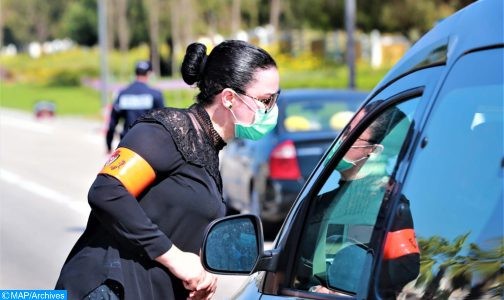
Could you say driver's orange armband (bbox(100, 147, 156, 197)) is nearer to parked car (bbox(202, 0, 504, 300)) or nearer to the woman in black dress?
the woman in black dress

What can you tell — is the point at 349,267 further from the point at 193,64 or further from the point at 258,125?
the point at 193,64

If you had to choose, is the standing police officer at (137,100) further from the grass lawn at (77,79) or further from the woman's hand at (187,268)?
the grass lawn at (77,79)

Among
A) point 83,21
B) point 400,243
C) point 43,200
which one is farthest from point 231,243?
point 83,21

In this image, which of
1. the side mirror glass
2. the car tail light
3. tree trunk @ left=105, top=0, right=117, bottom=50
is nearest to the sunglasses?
the side mirror glass

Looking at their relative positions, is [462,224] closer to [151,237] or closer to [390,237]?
[390,237]

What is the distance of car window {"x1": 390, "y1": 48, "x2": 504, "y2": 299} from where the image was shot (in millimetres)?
2306

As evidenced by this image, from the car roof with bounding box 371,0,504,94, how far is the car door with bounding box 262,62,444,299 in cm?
4

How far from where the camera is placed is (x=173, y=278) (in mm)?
A: 3584

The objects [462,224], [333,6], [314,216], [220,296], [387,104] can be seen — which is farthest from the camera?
[333,6]

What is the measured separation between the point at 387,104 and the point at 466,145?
0.40m

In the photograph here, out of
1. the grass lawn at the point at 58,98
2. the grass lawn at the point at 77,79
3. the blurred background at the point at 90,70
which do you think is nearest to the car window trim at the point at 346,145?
the blurred background at the point at 90,70

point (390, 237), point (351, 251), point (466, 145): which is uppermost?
point (466, 145)

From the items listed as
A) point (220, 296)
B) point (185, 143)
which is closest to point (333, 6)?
point (220, 296)

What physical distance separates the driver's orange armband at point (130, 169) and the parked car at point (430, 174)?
648 mm
